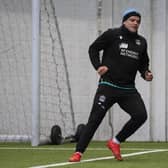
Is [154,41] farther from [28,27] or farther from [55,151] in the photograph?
[55,151]

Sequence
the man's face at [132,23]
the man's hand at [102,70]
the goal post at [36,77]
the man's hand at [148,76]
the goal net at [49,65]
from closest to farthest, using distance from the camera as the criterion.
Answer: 1. the man's hand at [102,70]
2. the man's face at [132,23]
3. the man's hand at [148,76]
4. the goal post at [36,77]
5. the goal net at [49,65]

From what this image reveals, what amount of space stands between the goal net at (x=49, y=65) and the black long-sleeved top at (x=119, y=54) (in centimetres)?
484

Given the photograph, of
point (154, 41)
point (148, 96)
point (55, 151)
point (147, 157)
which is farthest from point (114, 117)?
point (147, 157)

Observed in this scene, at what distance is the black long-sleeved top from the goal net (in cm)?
484

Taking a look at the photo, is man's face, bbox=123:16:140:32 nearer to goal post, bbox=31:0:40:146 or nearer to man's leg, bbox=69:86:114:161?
man's leg, bbox=69:86:114:161

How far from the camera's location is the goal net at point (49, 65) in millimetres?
11820

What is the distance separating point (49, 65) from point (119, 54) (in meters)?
5.10

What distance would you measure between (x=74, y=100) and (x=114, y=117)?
2.56 feet

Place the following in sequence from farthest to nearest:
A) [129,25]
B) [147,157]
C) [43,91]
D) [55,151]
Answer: [43,91], [55,151], [147,157], [129,25]

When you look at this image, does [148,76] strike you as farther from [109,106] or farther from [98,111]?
[98,111]

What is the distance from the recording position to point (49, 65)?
11.8m

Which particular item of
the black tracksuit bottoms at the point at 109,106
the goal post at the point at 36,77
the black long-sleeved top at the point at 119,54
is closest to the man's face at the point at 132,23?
the black long-sleeved top at the point at 119,54

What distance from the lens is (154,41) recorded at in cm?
1221

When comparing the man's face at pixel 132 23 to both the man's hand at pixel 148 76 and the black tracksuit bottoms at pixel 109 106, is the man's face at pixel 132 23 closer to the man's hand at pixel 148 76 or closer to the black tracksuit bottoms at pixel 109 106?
the man's hand at pixel 148 76
